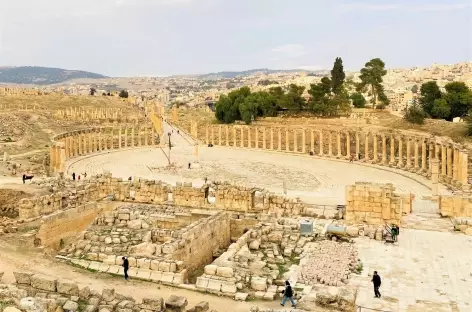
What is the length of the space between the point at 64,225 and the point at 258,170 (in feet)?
94.1

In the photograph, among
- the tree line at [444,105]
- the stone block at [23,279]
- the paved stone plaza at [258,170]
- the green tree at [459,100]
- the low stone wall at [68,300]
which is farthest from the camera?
the green tree at [459,100]

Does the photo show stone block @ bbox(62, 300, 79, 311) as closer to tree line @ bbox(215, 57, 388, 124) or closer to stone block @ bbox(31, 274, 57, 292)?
stone block @ bbox(31, 274, 57, 292)

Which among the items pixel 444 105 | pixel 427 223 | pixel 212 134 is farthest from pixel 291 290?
pixel 212 134

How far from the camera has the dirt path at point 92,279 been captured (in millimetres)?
13805

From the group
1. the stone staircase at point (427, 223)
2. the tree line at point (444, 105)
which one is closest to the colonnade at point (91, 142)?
the stone staircase at point (427, 223)

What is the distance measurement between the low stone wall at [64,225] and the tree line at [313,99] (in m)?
50.4

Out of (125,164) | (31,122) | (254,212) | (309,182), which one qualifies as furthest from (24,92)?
(254,212)

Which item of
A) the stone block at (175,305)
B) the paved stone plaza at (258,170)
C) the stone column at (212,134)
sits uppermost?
the stone column at (212,134)

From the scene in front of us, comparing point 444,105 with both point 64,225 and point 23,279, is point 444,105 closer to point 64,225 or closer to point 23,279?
point 64,225

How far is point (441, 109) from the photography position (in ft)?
187

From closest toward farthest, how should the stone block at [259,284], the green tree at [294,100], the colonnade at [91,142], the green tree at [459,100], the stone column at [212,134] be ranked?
the stone block at [259,284] < the colonnade at [91,142] < the green tree at [459,100] < the stone column at [212,134] < the green tree at [294,100]

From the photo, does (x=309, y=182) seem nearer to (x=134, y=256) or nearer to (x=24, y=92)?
(x=134, y=256)

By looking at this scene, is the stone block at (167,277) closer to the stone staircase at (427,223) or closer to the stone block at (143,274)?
the stone block at (143,274)

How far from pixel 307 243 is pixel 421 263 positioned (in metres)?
3.96
